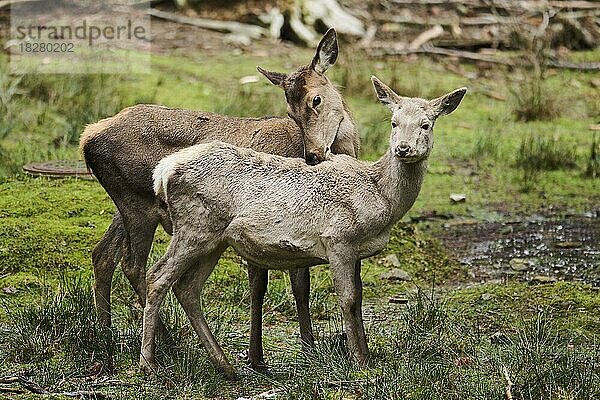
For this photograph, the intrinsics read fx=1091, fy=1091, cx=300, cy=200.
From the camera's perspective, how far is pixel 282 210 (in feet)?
21.3

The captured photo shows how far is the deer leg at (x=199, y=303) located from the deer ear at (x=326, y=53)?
181cm

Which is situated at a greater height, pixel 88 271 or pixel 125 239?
pixel 125 239

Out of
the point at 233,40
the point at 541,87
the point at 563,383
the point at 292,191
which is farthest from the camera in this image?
the point at 233,40

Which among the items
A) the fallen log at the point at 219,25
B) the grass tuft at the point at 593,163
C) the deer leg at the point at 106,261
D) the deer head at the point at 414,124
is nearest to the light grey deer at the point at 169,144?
the deer leg at the point at 106,261

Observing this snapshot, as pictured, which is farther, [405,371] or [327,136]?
[327,136]

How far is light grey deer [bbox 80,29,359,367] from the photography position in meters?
7.35

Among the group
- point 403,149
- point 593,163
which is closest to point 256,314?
point 403,149

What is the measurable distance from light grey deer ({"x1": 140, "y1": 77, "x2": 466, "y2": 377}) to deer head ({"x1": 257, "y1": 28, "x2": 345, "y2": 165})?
0.84 meters

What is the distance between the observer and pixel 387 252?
9.57 m

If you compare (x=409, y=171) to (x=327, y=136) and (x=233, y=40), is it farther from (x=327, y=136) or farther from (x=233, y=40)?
(x=233, y=40)

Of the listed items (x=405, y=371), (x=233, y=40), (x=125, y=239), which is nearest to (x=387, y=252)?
(x=125, y=239)

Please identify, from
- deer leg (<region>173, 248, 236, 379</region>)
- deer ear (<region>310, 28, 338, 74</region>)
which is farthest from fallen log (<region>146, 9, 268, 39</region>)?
deer leg (<region>173, 248, 236, 379</region>)

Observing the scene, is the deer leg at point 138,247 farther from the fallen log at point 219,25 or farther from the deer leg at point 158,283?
the fallen log at point 219,25

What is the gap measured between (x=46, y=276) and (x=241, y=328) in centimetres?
171
